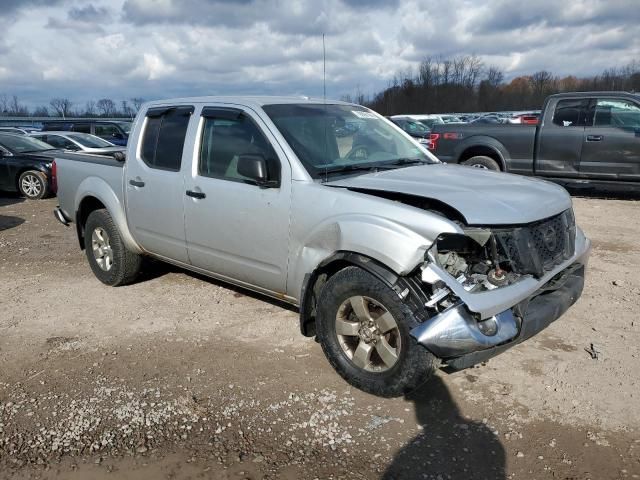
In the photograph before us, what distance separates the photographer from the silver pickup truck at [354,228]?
10.3 feet

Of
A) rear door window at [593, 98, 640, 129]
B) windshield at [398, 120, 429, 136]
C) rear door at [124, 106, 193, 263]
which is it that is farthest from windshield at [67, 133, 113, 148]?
rear door window at [593, 98, 640, 129]

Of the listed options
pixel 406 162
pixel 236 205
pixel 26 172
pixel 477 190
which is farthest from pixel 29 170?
pixel 477 190

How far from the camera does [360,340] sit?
3508 millimetres

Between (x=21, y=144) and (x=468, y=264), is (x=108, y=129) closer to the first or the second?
(x=21, y=144)

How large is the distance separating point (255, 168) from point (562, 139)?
25.9ft

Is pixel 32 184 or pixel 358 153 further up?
pixel 358 153

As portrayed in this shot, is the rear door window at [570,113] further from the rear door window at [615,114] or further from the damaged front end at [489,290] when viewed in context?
the damaged front end at [489,290]

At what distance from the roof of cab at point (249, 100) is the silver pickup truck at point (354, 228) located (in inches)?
1.0

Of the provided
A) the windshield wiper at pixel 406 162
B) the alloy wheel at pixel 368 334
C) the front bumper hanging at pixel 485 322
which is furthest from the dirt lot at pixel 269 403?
the windshield wiper at pixel 406 162

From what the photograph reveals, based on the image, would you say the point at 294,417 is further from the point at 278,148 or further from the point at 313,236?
the point at 278,148

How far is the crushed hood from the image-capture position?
321cm

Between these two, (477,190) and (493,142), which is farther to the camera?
(493,142)

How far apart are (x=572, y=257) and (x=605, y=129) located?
7.00 m

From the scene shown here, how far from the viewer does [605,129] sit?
9.60 m
